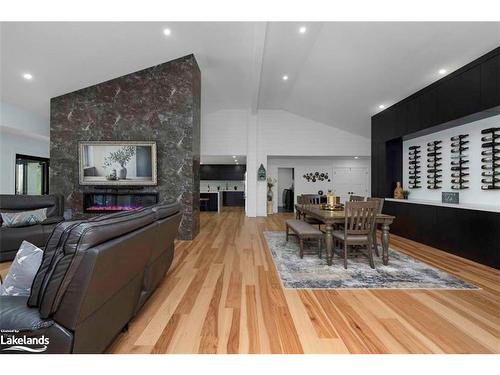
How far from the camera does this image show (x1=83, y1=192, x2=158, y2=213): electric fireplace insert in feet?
17.7

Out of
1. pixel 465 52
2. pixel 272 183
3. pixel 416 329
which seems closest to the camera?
pixel 416 329

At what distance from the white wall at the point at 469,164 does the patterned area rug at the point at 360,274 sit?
5.53 feet

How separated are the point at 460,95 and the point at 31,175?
33.6 ft

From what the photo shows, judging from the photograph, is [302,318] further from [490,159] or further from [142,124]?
[142,124]

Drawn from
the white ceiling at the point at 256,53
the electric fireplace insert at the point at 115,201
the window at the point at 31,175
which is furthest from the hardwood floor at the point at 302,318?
the window at the point at 31,175

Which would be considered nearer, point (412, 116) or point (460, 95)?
point (460, 95)

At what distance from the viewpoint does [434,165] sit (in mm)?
5117

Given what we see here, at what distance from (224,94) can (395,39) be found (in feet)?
15.8

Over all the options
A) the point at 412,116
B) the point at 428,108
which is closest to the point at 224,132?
the point at 412,116

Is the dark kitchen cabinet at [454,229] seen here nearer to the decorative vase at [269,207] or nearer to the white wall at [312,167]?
the decorative vase at [269,207]

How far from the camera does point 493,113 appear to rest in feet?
12.3
